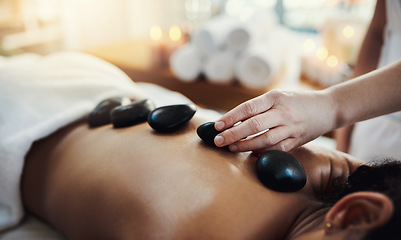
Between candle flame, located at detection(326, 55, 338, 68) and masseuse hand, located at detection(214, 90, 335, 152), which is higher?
masseuse hand, located at detection(214, 90, 335, 152)

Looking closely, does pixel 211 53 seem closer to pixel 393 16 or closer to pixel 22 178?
pixel 393 16

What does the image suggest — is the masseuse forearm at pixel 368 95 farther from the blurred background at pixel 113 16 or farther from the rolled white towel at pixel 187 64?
the blurred background at pixel 113 16

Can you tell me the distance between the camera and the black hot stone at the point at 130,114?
0.74 m

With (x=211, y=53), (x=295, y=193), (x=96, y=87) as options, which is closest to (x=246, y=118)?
(x=295, y=193)

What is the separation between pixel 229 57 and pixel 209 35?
0.16m

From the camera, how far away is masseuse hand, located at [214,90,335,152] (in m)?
0.62

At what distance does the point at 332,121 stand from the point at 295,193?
0.73 feet

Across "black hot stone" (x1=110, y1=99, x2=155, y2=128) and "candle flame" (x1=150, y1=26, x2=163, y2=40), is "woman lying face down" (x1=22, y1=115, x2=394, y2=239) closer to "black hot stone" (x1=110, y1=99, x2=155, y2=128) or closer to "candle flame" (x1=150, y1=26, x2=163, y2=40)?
"black hot stone" (x1=110, y1=99, x2=155, y2=128)

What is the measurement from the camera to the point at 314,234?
50cm

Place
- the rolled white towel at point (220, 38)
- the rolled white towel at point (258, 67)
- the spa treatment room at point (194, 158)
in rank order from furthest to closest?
1. the rolled white towel at point (220, 38)
2. the rolled white towel at point (258, 67)
3. the spa treatment room at point (194, 158)

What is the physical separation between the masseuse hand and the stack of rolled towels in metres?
0.84

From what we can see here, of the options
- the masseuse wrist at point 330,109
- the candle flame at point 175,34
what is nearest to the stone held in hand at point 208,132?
the masseuse wrist at point 330,109

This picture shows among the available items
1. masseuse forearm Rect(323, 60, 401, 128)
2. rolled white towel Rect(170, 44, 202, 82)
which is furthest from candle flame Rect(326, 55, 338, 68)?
masseuse forearm Rect(323, 60, 401, 128)

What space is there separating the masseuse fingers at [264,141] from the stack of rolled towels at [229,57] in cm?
91
